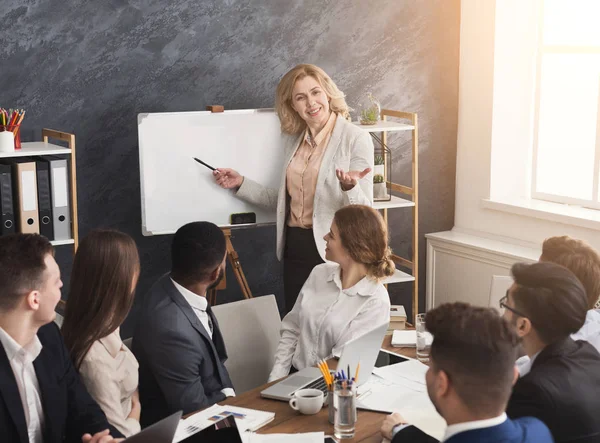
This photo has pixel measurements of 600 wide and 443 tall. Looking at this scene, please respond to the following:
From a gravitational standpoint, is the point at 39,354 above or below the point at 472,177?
below

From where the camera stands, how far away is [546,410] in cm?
206

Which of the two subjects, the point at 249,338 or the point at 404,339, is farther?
the point at 249,338

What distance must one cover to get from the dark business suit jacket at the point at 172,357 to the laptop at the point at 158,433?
712 mm

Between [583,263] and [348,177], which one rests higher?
[348,177]

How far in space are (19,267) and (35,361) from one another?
27cm

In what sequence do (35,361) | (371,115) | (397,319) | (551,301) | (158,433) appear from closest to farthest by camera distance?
(158,433), (551,301), (35,361), (397,319), (371,115)

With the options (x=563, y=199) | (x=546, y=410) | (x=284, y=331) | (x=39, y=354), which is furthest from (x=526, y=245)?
(x=39, y=354)

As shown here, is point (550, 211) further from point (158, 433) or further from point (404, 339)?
point (158, 433)

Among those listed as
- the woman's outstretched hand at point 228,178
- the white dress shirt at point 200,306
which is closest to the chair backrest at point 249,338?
the white dress shirt at point 200,306

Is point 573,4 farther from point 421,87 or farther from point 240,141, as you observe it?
point 240,141

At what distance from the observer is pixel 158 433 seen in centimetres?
198

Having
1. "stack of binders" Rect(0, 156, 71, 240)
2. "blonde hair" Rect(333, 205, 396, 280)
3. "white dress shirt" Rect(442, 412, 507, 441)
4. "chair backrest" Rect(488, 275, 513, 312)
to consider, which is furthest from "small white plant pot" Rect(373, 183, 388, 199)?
"white dress shirt" Rect(442, 412, 507, 441)

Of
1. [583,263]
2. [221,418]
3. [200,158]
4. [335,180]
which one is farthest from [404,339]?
[200,158]

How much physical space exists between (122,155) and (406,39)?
1930mm
